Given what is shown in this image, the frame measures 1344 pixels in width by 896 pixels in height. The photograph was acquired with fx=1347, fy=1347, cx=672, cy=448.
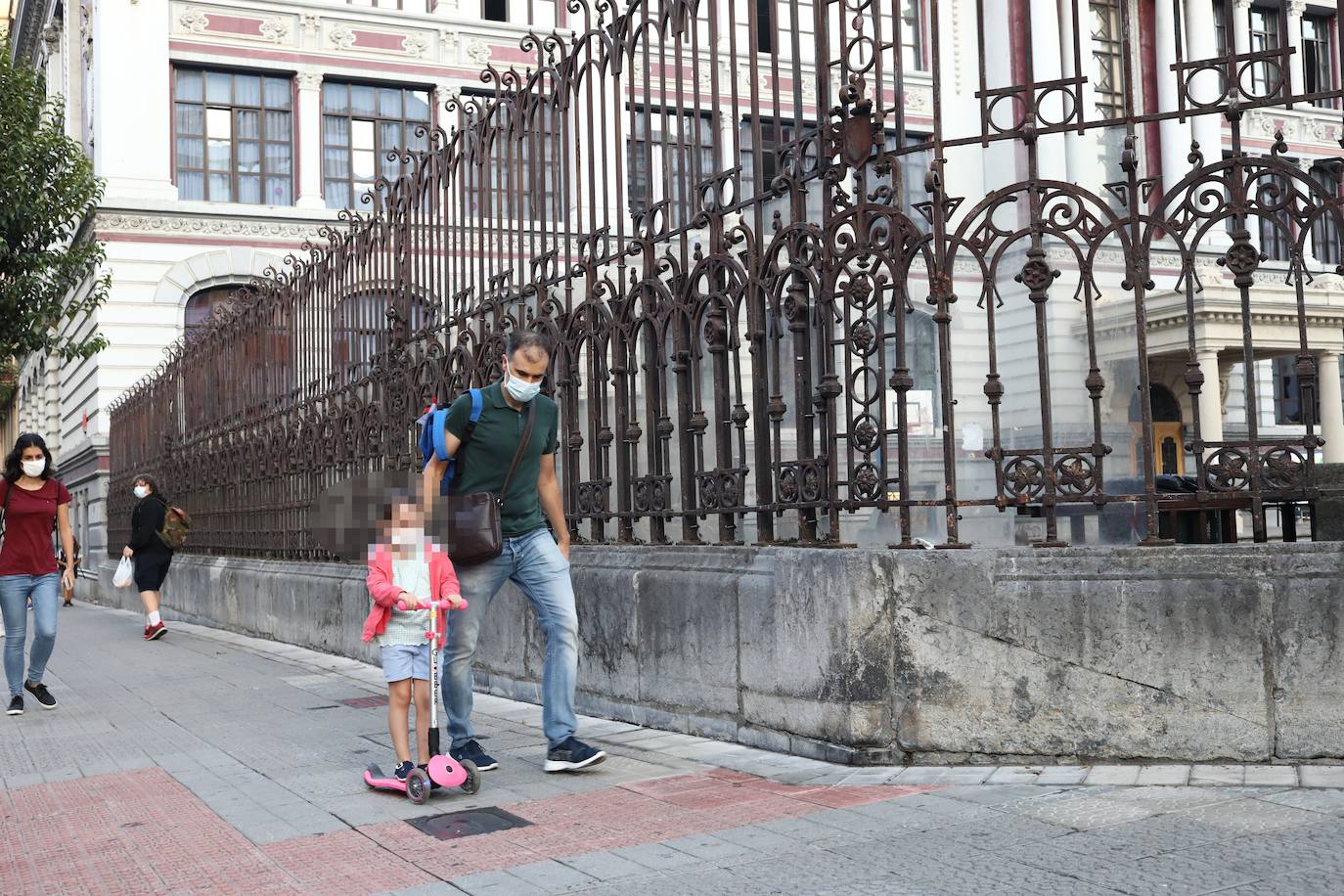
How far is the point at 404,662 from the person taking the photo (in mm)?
5691

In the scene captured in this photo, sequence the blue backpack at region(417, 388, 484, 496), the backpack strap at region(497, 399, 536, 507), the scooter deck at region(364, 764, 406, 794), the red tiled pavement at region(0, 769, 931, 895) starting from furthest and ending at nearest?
the backpack strap at region(497, 399, 536, 507)
the blue backpack at region(417, 388, 484, 496)
the scooter deck at region(364, 764, 406, 794)
the red tiled pavement at region(0, 769, 931, 895)

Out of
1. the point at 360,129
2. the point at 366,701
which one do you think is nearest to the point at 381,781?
the point at 366,701

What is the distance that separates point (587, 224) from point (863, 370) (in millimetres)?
2852

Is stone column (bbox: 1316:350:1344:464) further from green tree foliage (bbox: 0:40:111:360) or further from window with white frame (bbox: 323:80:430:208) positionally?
window with white frame (bbox: 323:80:430:208)

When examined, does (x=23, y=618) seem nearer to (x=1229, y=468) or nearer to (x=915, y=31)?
(x=915, y=31)

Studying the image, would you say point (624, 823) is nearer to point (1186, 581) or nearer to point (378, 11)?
point (1186, 581)

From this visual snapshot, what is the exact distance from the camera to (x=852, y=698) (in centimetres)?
556

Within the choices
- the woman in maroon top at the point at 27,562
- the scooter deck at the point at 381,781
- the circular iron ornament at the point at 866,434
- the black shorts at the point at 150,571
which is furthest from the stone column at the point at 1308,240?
the black shorts at the point at 150,571

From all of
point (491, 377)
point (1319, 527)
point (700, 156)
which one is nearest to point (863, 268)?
point (700, 156)

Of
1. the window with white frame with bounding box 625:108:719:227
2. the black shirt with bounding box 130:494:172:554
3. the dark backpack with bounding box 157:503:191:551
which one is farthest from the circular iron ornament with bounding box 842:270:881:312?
the black shirt with bounding box 130:494:172:554

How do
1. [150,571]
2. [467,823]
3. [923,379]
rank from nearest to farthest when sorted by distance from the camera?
[467,823]
[923,379]
[150,571]

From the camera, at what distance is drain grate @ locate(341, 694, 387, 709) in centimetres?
842

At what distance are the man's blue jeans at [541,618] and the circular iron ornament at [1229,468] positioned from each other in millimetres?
2784

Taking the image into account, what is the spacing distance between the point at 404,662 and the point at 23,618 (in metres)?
4.60
